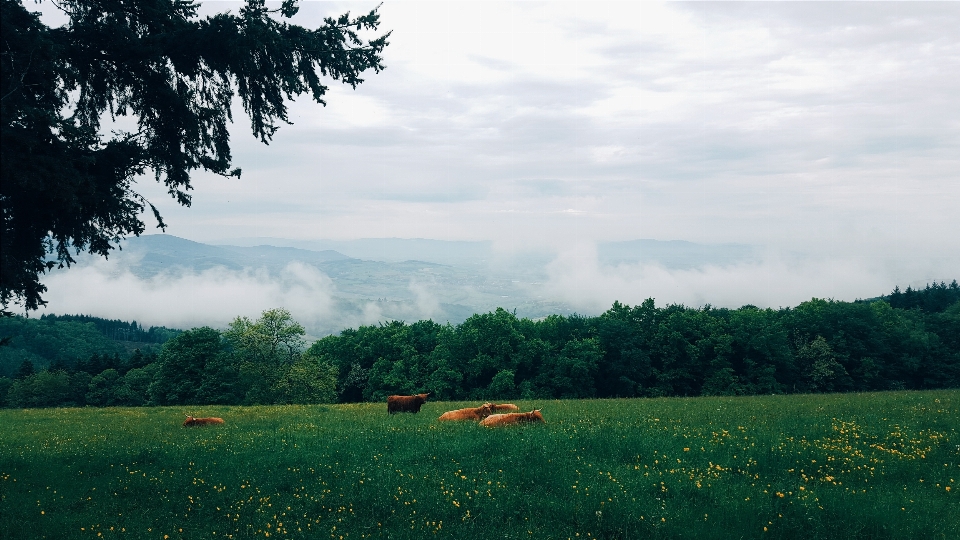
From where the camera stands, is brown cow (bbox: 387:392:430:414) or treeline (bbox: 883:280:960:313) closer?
brown cow (bbox: 387:392:430:414)

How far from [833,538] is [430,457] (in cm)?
864

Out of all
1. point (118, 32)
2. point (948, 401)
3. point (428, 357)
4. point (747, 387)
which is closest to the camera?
point (118, 32)

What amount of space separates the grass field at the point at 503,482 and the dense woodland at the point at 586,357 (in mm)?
45443

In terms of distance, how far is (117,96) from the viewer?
12.7 meters

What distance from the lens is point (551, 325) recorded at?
73250mm

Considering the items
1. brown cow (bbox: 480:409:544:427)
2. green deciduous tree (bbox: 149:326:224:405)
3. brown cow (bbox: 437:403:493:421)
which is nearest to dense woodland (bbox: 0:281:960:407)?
green deciduous tree (bbox: 149:326:224:405)

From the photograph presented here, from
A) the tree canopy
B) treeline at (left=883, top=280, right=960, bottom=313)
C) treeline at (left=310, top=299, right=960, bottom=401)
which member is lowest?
treeline at (left=310, top=299, right=960, bottom=401)

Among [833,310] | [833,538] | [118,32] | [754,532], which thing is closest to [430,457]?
[754,532]

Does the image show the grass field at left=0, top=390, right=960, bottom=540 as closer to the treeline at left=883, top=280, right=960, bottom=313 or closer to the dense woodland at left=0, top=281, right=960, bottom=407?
the dense woodland at left=0, top=281, right=960, bottom=407

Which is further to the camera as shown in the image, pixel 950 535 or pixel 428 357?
pixel 428 357

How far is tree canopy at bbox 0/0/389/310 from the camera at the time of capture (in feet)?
31.2

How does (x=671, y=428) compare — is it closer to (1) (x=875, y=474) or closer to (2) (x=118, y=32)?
(1) (x=875, y=474)

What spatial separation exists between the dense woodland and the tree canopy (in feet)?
166

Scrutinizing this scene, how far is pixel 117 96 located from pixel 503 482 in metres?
12.6
